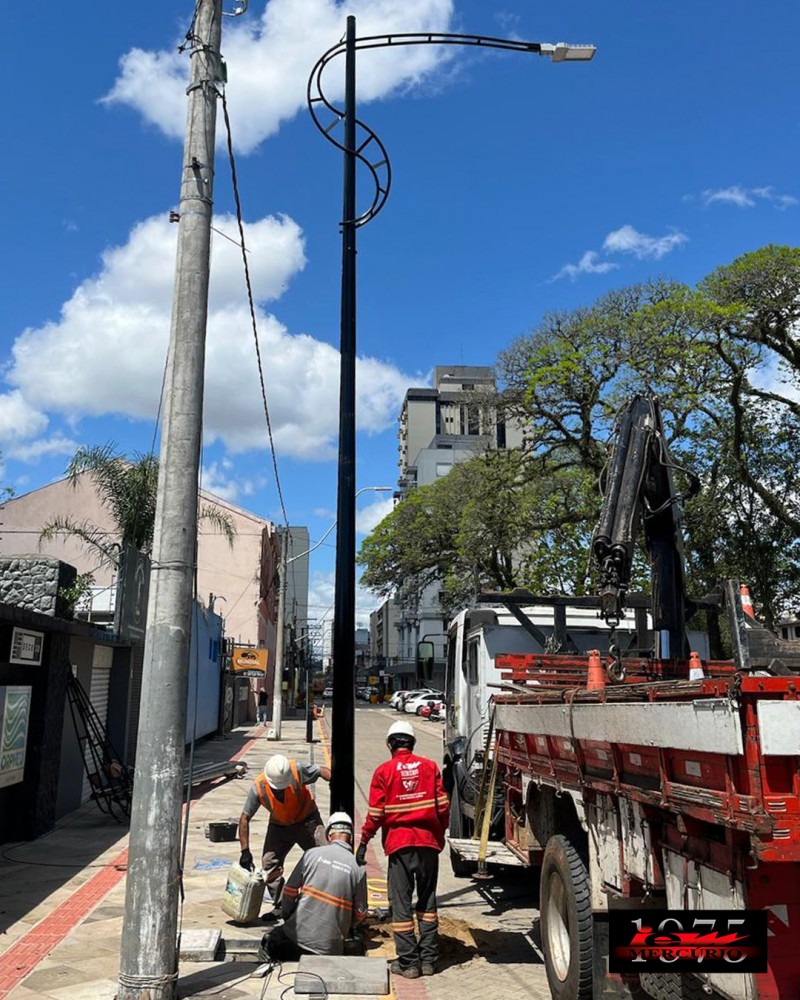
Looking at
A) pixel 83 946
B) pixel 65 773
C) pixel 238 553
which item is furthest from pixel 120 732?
pixel 238 553

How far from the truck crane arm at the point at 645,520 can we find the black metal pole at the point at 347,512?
2.31 m

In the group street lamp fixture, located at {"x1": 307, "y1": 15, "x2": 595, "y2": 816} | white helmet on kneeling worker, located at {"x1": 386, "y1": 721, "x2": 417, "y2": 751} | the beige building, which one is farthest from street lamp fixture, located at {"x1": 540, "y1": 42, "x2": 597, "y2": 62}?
the beige building

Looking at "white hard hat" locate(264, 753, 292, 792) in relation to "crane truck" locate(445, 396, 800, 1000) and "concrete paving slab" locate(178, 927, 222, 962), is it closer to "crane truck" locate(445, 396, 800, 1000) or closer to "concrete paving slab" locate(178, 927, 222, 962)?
"concrete paving slab" locate(178, 927, 222, 962)

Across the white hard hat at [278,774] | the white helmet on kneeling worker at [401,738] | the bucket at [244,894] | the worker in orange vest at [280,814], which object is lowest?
the bucket at [244,894]

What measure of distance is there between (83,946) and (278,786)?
1851 mm

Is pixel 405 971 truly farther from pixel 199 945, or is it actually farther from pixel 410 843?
pixel 199 945

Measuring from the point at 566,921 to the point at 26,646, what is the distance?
7249 millimetres

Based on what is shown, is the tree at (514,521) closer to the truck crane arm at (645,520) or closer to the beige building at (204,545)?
the beige building at (204,545)

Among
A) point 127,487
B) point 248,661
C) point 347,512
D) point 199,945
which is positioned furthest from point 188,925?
point 248,661

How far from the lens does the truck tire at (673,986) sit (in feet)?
12.7

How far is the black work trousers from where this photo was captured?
6.42 metres

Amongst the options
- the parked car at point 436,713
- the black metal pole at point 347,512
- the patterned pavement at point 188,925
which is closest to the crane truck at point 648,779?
the patterned pavement at point 188,925

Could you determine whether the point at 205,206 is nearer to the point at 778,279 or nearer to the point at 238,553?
the point at 778,279

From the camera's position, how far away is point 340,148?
9.03 m
